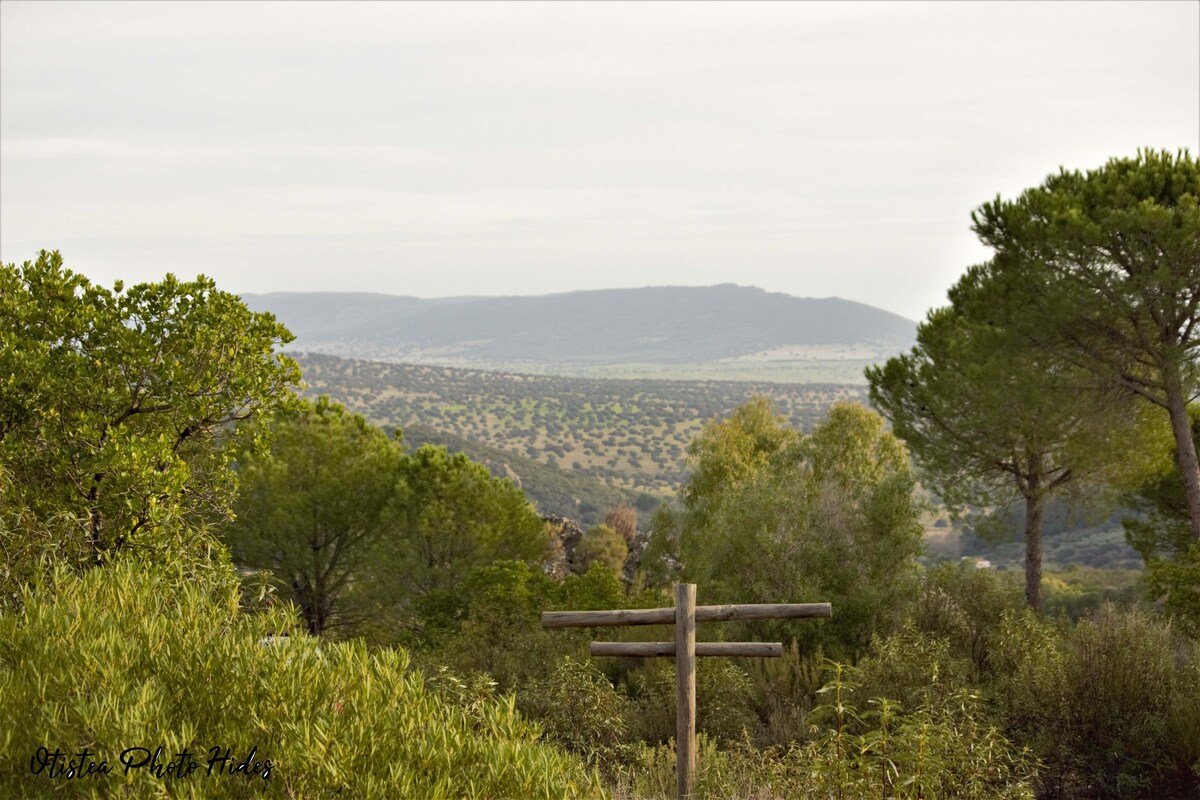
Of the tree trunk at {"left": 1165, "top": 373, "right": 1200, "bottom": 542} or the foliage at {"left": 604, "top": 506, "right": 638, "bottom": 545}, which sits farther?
the foliage at {"left": 604, "top": 506, "right": 638, "bottom": 545}

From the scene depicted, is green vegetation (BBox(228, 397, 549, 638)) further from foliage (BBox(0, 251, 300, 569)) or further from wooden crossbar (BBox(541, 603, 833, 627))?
wooden crossbar (BBox(541, 603, 833, 627))

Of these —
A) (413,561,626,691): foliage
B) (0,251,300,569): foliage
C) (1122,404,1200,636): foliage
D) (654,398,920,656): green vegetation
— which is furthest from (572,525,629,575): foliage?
(0,251,300,569): foliage

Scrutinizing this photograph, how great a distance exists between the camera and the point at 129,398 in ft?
38.3

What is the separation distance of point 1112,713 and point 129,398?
11.5 m

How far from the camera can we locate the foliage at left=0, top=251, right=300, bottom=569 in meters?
10.3

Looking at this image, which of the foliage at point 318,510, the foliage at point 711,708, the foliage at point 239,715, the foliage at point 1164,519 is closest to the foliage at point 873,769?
the foliage at point 239,715

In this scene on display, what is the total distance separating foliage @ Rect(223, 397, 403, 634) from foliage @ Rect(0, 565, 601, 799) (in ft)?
70.5

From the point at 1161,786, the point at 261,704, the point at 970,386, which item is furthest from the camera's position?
the point at 970,386

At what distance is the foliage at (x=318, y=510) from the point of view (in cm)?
2683

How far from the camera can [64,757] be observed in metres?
4.82

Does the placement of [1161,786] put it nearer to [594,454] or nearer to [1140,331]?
[1140,331]

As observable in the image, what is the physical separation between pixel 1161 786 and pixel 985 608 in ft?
21.3

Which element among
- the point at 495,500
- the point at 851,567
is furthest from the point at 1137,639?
the point at 495,500

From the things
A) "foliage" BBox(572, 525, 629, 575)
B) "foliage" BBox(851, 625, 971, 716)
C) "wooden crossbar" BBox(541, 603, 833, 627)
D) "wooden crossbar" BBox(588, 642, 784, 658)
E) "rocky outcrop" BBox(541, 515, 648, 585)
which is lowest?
"foliage" BBox(572, 525, 629, 575)
